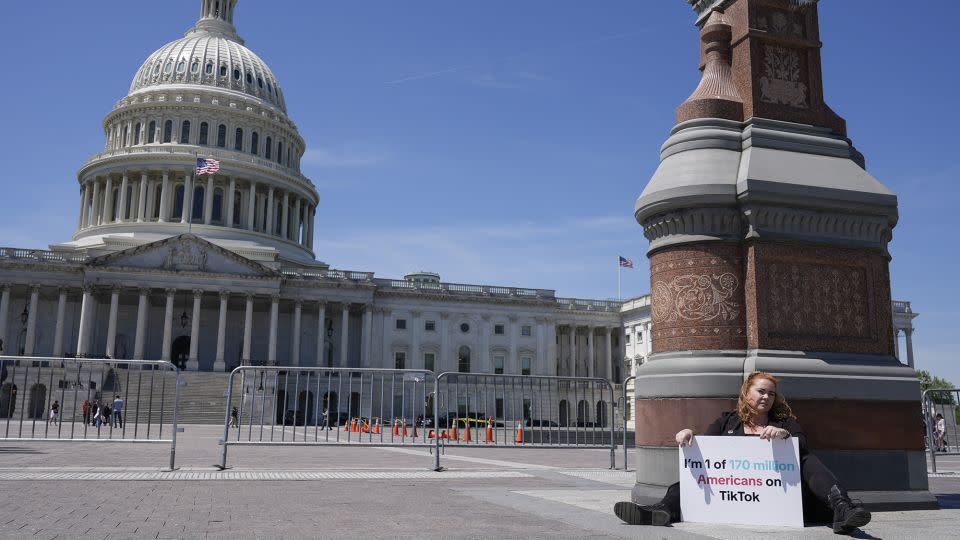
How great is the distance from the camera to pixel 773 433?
8.03m

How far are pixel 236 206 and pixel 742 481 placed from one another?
91.8 metres

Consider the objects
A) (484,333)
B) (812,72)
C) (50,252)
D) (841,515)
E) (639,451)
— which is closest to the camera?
(841,515)

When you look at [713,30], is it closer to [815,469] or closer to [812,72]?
[812,72]

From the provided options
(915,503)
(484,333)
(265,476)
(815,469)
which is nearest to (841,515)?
(815,469)

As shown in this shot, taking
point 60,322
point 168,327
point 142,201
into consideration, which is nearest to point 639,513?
point 168,327

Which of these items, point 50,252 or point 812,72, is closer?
point 812,72

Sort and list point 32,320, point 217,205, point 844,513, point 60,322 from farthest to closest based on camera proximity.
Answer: point 217,205
point 60,322
point 32,320
point 844,513

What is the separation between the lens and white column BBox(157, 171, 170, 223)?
8894 cm

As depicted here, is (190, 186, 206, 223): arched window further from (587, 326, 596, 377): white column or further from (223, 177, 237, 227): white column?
(587, 326, 596, 377): white column

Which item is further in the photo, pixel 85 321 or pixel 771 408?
pixel 85 321

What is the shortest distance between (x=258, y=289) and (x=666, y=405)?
72.1 m

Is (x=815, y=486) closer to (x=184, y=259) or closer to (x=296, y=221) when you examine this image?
(x=184, y=259)

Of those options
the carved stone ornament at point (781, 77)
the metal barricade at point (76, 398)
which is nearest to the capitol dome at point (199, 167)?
the metal barricade at point (76, 398)

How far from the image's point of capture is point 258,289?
78.6 metres
